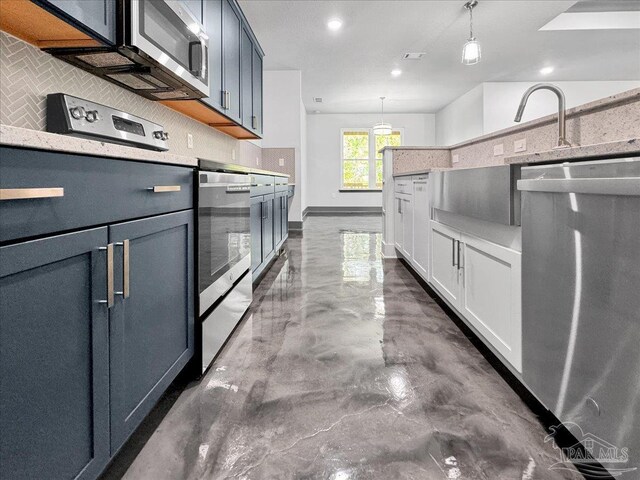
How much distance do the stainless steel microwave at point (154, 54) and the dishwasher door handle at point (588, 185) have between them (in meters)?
1.60

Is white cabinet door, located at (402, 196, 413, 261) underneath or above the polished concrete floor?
above

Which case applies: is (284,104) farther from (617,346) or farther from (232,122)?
(617,346)

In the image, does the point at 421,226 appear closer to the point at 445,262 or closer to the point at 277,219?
the point at 445,262

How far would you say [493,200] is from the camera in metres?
1.61

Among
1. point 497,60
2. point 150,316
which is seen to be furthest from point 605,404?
point 497,60

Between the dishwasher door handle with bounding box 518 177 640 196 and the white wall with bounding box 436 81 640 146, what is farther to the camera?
the white wall with bounding box 436 81 640 146

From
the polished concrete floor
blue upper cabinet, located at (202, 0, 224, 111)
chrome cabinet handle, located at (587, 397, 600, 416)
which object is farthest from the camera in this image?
blue upper cabinet, located at (202, 0, 224, 111)

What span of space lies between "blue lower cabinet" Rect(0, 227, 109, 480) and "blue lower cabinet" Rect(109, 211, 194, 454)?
7 centimetres

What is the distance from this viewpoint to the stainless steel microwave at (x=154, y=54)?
1546 millimetres

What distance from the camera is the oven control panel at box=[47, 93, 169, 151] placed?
4.94 feet

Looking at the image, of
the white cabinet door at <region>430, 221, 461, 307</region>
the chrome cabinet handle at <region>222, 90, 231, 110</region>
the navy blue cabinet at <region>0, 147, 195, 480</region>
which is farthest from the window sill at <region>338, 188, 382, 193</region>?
the navy blue cabinet at <region>0, 147, 195, 480</region>

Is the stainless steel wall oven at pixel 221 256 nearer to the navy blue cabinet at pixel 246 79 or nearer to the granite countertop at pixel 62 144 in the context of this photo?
the granite countertop at pixel 62 144

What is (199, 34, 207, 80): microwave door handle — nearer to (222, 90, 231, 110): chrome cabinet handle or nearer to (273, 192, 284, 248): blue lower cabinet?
(222, 90, 231, 110): chrome cabinet handle

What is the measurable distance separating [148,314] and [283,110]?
6281 millimetres
